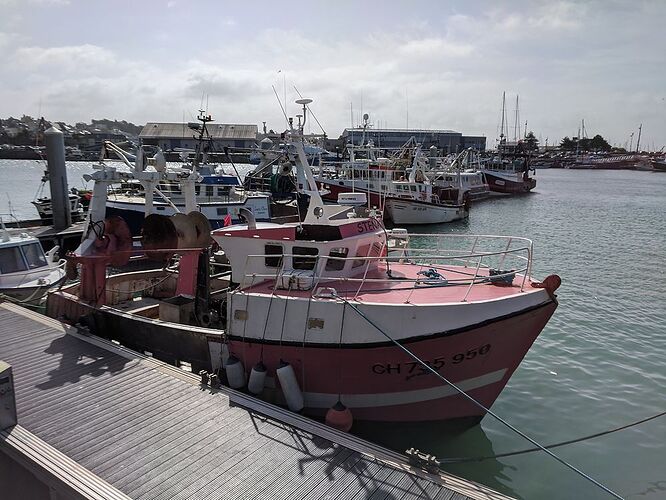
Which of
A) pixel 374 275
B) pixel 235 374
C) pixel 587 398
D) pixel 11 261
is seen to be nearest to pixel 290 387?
pixel 235 374

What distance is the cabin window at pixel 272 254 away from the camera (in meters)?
10.3

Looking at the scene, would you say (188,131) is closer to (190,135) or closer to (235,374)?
(190,135)

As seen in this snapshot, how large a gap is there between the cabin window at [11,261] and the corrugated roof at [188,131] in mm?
110501

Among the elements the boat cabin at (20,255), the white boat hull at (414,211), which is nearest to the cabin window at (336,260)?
the boat cabin at (20,255)

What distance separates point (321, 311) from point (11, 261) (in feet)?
43.5

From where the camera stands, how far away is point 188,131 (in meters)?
128

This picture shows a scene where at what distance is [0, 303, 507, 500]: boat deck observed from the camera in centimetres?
622

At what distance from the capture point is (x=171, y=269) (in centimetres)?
1445

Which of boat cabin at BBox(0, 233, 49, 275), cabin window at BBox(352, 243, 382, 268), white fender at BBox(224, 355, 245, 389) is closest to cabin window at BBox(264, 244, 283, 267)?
cabin window at BBox(352, 243, 382, 268)

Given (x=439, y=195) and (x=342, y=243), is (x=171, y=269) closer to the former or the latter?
(x=342, y=243)

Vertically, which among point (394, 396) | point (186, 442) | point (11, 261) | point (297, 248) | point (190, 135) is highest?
point (190, 135)

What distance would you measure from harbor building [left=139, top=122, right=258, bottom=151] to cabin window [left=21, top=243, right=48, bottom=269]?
352 ft

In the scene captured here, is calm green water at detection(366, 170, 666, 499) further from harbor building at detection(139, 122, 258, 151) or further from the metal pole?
harbor building at detection(139, 122, 258, 151)

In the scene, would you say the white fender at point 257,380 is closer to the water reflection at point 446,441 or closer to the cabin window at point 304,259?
the water reflection at point 446,441
